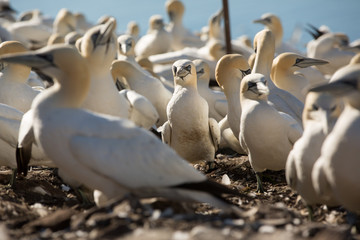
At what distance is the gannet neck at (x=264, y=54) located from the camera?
7.37m

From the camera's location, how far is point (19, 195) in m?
5.51

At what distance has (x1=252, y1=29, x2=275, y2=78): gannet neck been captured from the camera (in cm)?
737

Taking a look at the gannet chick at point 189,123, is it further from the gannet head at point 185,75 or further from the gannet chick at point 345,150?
the gannet chick at point 345,150

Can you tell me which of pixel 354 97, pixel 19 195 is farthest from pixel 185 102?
pixel 354 97

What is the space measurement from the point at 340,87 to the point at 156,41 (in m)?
11.4

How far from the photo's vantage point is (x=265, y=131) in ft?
18.5

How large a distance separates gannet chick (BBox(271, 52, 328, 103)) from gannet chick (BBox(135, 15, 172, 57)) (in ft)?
23.8

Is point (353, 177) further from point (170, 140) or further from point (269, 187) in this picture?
point (170, 140)

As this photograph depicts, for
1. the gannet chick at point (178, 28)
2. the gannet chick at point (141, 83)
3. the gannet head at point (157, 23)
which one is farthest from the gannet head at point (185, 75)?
the gannet chick at point (178, 28)

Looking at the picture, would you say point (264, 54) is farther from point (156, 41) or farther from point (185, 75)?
point (156, 41)

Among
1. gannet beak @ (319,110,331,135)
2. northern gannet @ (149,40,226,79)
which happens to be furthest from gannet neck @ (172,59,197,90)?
northern gannet @ (149,40,226,79)

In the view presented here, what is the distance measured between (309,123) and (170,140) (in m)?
2.57

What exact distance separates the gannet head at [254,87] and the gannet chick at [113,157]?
1.80 m

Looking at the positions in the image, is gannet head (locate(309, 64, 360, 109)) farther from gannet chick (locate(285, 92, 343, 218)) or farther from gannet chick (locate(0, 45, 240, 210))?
gannet chick (locate(0, 45, 240, 210))
